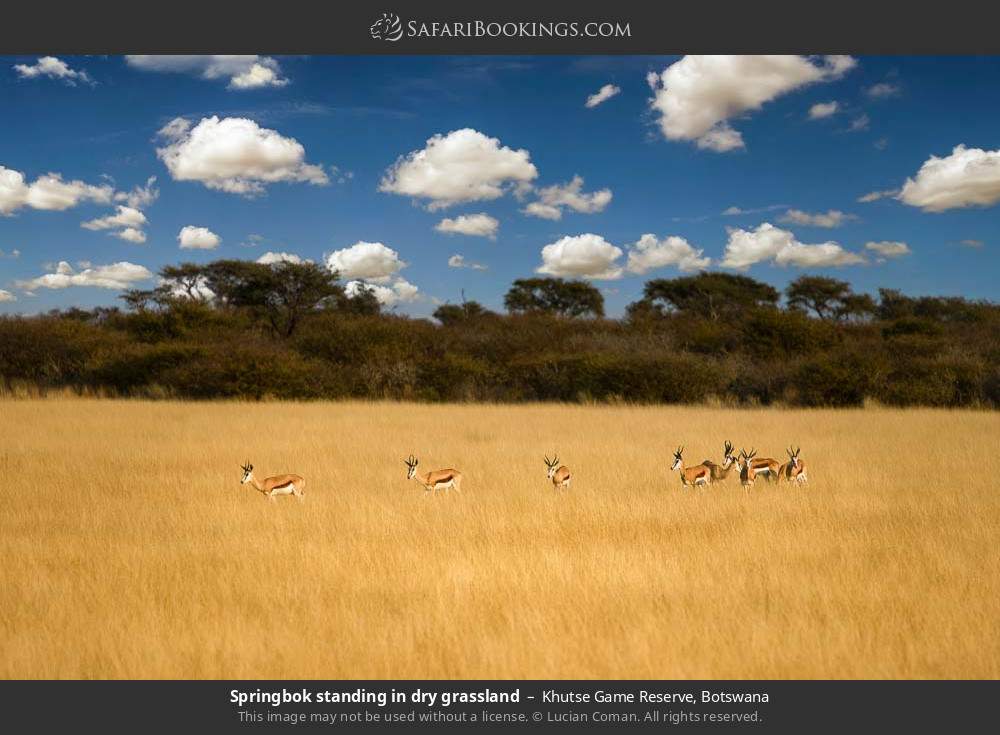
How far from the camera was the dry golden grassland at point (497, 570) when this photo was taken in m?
5.10

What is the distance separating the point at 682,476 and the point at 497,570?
178 inches

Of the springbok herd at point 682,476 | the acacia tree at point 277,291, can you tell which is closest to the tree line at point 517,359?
the acacia tree at point 277,291

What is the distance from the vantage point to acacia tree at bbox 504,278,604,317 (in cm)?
6122

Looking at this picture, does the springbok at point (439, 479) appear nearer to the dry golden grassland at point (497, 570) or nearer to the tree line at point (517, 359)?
Result: the dry golden grassland at point (497, 570)

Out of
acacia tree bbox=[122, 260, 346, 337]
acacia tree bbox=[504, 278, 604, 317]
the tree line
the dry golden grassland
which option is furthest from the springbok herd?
acacia tree bbox=[504, 278, 604, 317]

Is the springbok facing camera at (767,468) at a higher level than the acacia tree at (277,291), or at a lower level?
lower

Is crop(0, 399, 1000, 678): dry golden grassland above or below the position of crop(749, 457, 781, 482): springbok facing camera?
below

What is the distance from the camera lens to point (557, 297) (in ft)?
202

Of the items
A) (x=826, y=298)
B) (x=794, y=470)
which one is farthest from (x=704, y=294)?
(x=794, y=470)

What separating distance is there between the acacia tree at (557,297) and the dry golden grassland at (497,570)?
4762 centimetres

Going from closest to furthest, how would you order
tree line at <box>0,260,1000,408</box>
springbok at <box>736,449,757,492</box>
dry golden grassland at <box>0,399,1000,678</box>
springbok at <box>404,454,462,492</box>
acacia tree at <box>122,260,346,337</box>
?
dry golden grassland at <box>0,399,1000,678</box> → springbok at <box>404,454,462,492</box> → springbok at <box>736,449,757,492</box> → tree line at <box>0,260,1000,408</box> → acacia tree at <box>122,260,346,337</box>

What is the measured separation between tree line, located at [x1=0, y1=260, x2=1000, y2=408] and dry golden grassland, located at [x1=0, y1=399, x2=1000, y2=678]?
1394cm

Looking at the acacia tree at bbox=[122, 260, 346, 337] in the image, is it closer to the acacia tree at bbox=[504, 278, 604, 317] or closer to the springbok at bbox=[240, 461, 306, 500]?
the acacia tree at bbox=[504, 278, 604, 317]

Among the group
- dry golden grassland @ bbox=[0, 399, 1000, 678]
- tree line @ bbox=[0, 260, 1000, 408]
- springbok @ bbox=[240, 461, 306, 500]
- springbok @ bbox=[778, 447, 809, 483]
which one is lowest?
dry golden grassland @ bbox=[0, 399, 1000, 678]
